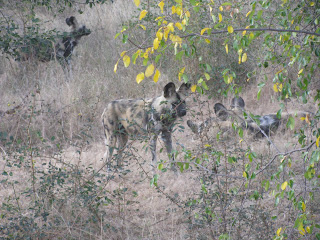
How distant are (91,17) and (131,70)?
4.39 meters

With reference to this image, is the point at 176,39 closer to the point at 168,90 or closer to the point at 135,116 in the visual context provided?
the point at 168,90

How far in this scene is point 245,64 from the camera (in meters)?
7.65

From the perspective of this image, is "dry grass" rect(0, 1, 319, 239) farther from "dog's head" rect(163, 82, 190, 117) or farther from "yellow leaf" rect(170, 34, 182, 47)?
"yellow leaf" rect(170, 34, 182, 47)

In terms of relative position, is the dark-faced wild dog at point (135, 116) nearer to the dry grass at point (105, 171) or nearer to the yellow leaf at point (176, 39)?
the dry grass at point (105, 171)

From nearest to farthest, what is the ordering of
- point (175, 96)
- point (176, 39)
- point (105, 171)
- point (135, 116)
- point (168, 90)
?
point (176, 39) → point (105, 171) → point (168, 90) → point (175, 96) → point (135, 116)

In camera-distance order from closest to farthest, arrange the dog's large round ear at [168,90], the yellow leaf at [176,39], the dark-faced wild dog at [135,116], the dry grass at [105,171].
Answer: the yellow leaf at [176,39] → the dry grass at [105,171] → the dog's large round ear at [168,90] → the dark-faced wild dog at [135,116]

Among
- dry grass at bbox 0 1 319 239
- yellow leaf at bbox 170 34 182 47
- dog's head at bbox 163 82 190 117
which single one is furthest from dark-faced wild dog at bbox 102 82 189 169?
yellow leaf at bbox 170 34 182 47

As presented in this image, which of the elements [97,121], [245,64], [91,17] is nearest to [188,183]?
[97,121]

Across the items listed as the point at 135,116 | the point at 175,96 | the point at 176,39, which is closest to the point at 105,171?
the point at 135,116

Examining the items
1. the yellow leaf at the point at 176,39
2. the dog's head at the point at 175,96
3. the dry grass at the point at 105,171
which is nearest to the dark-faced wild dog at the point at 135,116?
the dog's head at the point at 175,96

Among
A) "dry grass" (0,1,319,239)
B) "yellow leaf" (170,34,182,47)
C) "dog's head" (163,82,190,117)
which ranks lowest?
"dry grass" (0,1,319,239)

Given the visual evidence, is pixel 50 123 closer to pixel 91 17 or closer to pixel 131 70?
pixel 131 70

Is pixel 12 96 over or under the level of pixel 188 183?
over

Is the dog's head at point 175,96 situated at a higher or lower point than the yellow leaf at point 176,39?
lower
